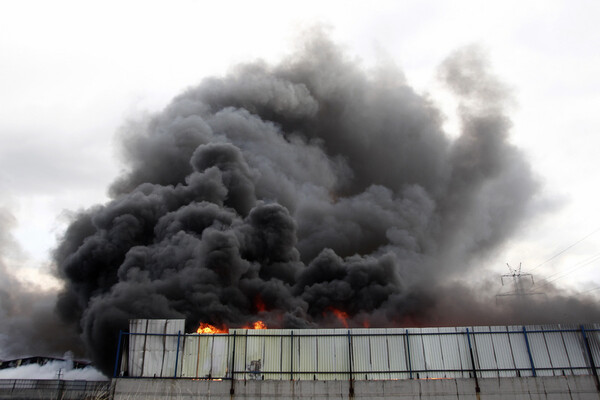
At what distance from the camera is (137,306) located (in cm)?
3412

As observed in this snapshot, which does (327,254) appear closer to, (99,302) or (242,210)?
(242,210)

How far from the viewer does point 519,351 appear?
56.4 ft

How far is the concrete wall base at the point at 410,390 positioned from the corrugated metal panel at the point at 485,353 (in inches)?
20.3

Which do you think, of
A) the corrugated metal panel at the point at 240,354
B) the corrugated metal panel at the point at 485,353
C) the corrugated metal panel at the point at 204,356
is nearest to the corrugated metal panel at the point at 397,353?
the corrugated metal panel at the point at 485,353

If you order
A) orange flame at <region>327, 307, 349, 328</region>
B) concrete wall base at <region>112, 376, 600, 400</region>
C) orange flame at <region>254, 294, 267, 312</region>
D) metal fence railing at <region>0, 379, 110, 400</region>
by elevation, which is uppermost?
orange flame at <region>254, 294, 267, 312</region>

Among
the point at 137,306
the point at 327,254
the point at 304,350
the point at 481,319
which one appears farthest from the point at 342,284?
the point at 304,350

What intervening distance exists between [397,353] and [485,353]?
356 centimetres

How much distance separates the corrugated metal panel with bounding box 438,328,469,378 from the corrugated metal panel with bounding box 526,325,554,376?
2.84 m

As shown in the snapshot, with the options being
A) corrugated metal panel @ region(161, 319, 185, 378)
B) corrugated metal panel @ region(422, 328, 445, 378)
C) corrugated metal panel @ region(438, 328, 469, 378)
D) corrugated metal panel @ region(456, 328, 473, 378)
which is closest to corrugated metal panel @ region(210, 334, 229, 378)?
corrugated metal panel @ region(161, 319, 185, 378)

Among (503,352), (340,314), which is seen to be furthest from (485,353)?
(340,314)

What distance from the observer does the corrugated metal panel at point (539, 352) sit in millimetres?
16844

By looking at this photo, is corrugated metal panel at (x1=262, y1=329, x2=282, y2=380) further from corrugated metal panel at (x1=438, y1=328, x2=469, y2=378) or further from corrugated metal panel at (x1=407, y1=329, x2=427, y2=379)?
corrugated metal panel at (x1=438, y1=328, x2=469, y2=378)

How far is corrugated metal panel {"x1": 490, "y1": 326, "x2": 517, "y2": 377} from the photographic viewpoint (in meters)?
16.8

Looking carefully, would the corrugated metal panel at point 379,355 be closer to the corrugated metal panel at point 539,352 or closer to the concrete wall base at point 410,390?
the concrete wall base at point 410,390
